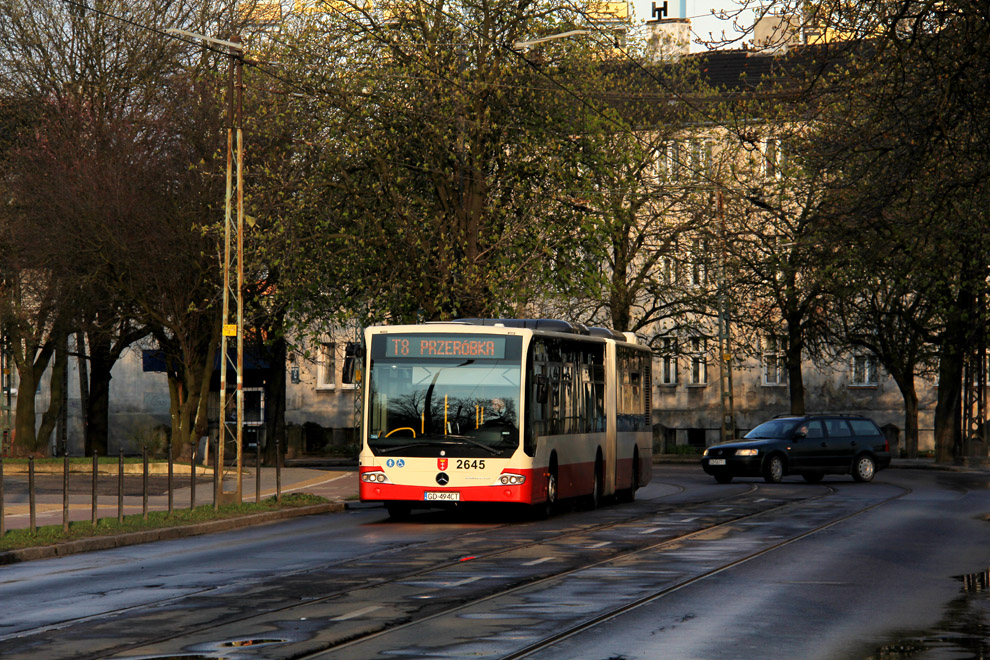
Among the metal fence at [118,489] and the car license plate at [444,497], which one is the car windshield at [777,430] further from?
the car license plate at [444,497]

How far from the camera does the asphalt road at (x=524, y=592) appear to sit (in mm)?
9680

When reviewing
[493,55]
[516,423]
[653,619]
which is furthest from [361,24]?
[653,619]

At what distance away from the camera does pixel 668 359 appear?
49.9 metres

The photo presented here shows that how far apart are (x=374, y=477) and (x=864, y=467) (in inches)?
694

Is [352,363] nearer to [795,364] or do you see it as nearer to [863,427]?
[863,427]

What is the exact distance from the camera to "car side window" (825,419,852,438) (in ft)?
118

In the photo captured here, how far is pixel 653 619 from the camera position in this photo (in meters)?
10.9

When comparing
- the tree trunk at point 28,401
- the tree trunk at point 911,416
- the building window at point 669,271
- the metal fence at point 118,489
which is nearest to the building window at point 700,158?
the building window at point 669,271

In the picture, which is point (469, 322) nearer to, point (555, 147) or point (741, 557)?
point (741, 557)

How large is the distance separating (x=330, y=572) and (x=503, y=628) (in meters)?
4.31

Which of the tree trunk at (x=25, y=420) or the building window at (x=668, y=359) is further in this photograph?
the building window at (x=668, y=359)

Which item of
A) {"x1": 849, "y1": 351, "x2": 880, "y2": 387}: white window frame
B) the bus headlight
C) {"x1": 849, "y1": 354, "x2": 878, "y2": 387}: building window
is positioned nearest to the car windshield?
the bus headlight

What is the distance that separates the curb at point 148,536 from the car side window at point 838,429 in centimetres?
1490

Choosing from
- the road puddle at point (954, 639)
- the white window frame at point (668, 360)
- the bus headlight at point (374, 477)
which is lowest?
the road puddle at point (954, 639)
